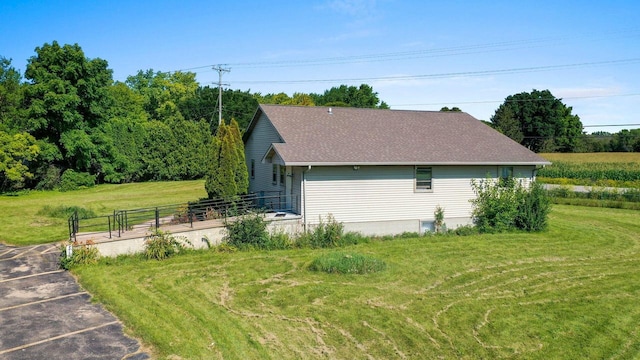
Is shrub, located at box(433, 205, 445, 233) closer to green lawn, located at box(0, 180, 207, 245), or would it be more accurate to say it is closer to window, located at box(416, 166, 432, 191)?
window, located at box(416, 166, 432, 191)

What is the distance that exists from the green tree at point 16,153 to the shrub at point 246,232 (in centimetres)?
2761

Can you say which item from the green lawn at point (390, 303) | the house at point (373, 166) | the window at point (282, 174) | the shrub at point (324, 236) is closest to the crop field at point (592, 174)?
the house at point (373, 166)

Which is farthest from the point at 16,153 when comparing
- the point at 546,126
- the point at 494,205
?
the point at 546,126

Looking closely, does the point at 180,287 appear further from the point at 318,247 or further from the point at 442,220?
the point at 442,220

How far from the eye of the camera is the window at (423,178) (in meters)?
19.9

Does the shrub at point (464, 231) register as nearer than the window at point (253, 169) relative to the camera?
Yes

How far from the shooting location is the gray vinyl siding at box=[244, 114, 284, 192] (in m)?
21.2

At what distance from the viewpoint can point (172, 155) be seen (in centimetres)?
4525

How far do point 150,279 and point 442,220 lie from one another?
482 inches

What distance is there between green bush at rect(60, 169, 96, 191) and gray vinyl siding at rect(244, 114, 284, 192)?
22105 mm

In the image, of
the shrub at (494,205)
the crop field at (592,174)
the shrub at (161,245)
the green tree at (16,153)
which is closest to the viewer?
the shrub at (161,245)

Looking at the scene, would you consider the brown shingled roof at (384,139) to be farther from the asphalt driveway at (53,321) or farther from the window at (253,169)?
the asphalt driveway at (53,321)

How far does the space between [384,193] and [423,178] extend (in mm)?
1999

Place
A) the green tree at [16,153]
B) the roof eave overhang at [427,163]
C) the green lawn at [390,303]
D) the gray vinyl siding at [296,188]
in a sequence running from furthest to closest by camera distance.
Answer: the green tree at [16,153] < the gray vinyl siding at [296,188] < the roof eave overhang at [427,163] < the green lawn at [390,303]
